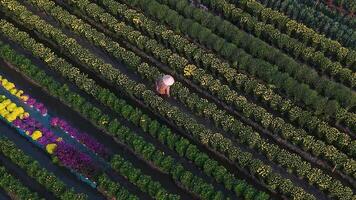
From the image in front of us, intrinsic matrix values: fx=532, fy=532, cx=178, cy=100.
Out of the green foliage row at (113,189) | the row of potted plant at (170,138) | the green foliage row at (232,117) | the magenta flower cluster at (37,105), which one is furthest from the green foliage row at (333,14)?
the magenta flower cluster at (37,105)

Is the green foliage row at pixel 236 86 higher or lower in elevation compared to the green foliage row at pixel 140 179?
higher

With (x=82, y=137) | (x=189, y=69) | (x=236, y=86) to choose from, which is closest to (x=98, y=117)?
(x=82, y=137)

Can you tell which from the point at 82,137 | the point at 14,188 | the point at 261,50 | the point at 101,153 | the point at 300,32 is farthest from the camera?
the point at 300,32

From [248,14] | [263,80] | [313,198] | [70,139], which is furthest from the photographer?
[248,14]

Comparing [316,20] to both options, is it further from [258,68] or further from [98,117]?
[98,117]

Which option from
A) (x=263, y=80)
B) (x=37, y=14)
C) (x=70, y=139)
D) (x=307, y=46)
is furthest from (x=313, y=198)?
(x=37, y=14)

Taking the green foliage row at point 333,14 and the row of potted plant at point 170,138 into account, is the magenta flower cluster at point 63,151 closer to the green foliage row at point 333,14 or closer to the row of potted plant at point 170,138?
the row of potted plant at point 170,138

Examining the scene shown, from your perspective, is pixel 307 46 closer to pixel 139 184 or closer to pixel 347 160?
pixel 347 160
